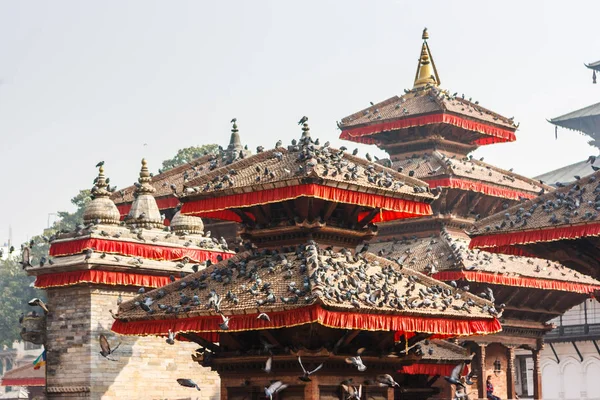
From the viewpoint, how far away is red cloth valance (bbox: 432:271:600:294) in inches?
1063

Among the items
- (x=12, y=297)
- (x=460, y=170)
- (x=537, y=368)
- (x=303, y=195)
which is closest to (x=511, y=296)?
(x=537, y=368)

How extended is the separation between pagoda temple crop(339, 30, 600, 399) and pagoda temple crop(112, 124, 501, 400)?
6.71 m

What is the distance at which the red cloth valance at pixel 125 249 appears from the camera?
25.9m

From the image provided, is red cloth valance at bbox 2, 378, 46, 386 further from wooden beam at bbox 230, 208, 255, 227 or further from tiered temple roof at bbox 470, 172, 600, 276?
tiered temple roof at bbox 470, 172, 600, 276

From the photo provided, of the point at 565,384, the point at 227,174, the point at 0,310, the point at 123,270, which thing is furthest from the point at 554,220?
the point at 0,310

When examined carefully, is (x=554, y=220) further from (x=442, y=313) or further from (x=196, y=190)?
(x=196, y=190)

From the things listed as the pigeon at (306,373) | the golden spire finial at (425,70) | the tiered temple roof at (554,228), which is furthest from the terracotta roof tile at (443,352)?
the golden spire finial at (425,70)

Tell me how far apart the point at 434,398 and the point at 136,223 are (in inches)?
353

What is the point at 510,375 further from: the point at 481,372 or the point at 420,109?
the point at 420,109

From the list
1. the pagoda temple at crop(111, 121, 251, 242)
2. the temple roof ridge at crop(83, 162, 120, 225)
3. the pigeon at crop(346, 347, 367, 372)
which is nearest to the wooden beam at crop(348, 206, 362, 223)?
the pigeon at crop(346, 347, 367, 372)

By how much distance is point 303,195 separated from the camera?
18.6 metres

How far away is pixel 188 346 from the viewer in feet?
90.7

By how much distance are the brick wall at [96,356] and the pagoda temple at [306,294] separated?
5394mm

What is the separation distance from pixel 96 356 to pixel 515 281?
1056cm
